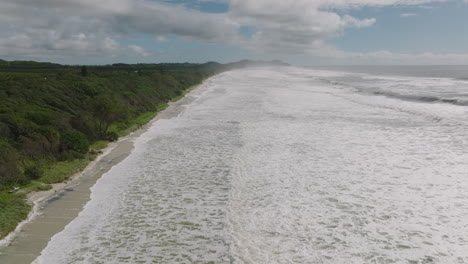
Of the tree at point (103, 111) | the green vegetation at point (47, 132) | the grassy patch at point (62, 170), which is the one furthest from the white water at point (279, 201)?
the tree at point (103, 111)

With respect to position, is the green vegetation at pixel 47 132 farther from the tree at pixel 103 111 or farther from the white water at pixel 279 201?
the white water at pixel 279 201

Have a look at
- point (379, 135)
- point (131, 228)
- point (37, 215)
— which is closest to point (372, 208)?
point (131, 228)

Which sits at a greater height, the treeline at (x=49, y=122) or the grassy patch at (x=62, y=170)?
the treeline at (x=49, y=122)

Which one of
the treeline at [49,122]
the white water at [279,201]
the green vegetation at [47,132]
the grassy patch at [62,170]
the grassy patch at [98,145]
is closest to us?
the white water at [279,201]

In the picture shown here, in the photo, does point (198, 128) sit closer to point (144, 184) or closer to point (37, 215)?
point (144, 184)

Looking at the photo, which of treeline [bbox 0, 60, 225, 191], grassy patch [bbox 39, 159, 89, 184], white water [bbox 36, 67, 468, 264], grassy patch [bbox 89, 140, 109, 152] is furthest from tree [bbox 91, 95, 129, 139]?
grassy patch [bbox 39, 159, 89, 184]

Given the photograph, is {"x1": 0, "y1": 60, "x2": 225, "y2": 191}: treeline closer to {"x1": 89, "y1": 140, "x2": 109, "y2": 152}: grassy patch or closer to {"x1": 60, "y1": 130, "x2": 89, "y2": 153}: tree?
{"x1": 60, "y1": 130, "x2": 89, "y2": 153}: tree
